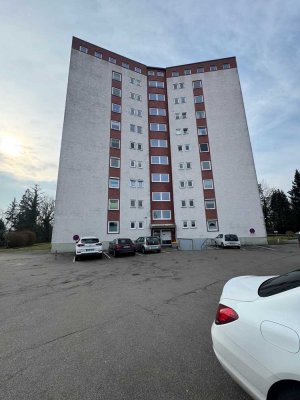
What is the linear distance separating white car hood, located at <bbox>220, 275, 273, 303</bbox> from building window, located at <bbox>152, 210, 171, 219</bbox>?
1055 inches

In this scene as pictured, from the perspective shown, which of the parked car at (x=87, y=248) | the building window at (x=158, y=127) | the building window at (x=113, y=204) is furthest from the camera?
the building window at (x=158, y=127)

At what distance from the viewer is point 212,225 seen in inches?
1140

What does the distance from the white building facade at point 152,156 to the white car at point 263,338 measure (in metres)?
24.7

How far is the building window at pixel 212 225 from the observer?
28.7m

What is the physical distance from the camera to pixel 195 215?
96.5 feet

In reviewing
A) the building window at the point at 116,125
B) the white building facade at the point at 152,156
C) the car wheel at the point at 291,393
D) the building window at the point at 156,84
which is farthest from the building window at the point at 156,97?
the car wheel at the point at 291,393

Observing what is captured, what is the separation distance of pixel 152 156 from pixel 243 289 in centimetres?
3072

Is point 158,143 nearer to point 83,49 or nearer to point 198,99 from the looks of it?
point 198,99

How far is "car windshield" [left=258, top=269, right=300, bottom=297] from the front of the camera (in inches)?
88.6

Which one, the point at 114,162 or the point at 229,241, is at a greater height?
the point at 114,162

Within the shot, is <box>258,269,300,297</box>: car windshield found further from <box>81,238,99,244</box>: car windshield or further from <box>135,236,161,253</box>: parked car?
<box>135,236,161,253</box>: parked car

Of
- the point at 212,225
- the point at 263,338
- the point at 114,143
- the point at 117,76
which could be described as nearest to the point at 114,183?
the point at 114,143

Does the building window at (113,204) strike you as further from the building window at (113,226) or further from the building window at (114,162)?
the building window at (114,162)

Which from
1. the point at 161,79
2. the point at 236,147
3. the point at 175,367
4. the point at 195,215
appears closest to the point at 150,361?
the point at 175,367
